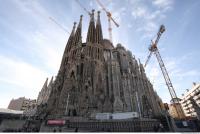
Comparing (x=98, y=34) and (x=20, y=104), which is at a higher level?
(x=98, y=34)

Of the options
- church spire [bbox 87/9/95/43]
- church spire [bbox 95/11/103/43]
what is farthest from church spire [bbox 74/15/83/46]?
church spire [bbox 95/11/103/43]

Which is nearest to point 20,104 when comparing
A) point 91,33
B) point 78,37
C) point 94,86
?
point 78,37

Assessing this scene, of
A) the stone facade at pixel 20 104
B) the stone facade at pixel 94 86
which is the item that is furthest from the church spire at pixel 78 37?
the stone facade at pixel 20 104

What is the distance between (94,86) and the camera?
171ft

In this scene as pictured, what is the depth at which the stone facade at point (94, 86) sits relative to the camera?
48.3 m

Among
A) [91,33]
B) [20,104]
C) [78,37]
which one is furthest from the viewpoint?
[20,104]

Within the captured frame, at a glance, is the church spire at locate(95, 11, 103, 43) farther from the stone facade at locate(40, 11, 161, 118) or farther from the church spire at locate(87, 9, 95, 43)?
the church spire at locate(87, 9, 95, 43)

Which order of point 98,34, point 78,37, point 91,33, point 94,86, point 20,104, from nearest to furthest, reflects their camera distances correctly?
point 94,86 < point 91,33 < point 78,37 < point 98,34 < point 20,104

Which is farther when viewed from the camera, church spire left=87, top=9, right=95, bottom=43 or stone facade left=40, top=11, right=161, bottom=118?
church spire left=87, top=9, right=95, bottom=43

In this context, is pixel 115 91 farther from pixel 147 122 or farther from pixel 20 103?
pixel 20 103

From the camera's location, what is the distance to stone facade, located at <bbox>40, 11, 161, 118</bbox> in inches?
1903

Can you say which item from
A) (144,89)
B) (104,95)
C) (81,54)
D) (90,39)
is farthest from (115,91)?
(90,39)

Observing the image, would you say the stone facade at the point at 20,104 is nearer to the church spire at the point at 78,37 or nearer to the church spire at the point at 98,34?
the church spire at the point at 78,37

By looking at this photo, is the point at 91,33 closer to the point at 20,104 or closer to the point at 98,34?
the point at 98,34
